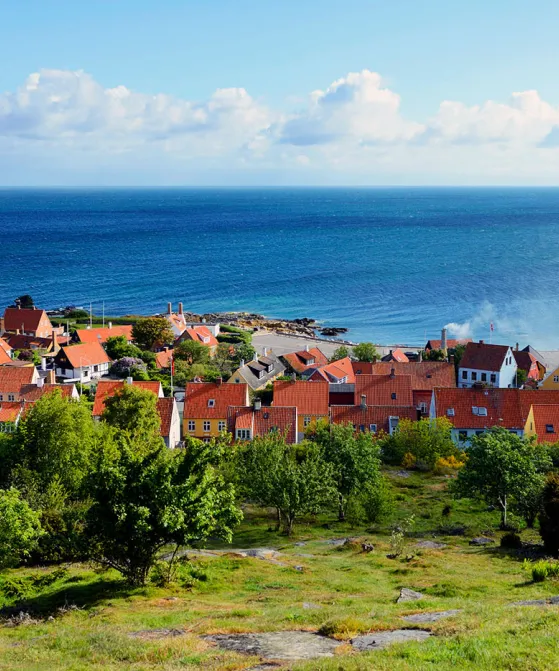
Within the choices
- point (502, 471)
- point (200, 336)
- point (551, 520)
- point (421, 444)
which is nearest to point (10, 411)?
point (421, 444)

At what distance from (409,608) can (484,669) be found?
327 inches

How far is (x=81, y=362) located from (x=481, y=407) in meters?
47.1

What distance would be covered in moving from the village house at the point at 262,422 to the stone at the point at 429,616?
35.3 metres

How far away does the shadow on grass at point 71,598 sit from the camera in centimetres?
2658

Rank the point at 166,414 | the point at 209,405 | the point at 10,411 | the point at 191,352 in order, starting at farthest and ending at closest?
the point at 191,352 → the point at 209,405 → the point at 166,414 → the point at 10,411

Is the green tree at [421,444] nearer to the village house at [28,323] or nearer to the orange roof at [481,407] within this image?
the orange roof at [481,407]

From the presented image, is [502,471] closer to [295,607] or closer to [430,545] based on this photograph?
[430,545]

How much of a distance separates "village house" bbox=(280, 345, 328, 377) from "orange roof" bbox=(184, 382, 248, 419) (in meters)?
24.8

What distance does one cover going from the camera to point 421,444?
57312mm

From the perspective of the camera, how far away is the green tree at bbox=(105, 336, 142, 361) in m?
95.4

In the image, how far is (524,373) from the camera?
85312 millimetres

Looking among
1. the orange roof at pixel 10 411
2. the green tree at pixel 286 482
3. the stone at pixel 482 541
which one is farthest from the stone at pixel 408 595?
the orange roof at pixel 10 411

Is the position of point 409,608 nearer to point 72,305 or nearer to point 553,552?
point 553,552

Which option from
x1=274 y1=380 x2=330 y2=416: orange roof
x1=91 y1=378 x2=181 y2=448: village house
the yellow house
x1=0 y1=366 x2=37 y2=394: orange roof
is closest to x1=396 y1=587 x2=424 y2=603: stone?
x1=91 y1=378 x2=181 y2=448: village house
